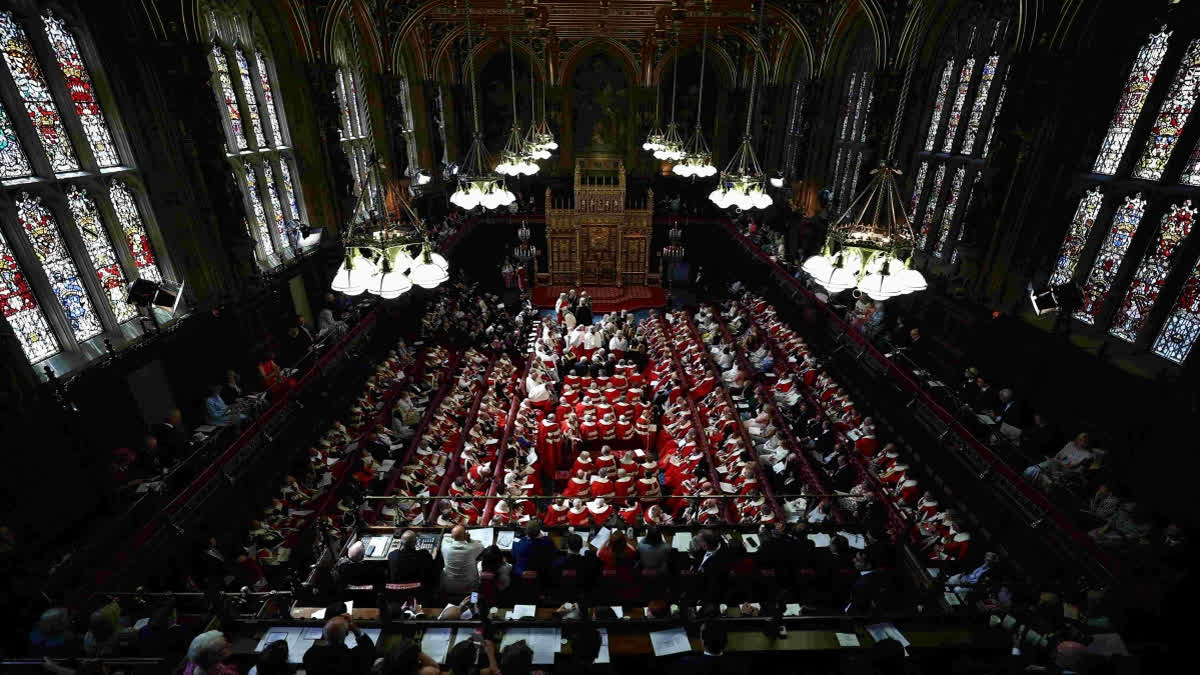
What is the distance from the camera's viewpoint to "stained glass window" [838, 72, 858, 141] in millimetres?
16378

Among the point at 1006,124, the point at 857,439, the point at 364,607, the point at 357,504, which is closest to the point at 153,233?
the point at 357,504

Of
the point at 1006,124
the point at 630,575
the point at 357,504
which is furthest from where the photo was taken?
the point at 1006,124

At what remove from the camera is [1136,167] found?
7672 mm

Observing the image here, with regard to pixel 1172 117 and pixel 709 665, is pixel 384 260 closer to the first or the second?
pixel 709 665

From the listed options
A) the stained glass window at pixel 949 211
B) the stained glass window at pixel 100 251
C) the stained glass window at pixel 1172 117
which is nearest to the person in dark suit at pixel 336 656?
the stained glass window at pixel 100 251

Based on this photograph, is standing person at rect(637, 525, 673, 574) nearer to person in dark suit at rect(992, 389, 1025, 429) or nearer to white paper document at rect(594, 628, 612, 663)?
white paper document at rect(594, 628, 612, 663)

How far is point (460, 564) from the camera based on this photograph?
20.4 feet

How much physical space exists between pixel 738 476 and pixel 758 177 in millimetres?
5105

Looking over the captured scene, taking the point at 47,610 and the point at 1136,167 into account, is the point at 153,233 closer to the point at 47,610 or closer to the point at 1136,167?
the point at 47,610

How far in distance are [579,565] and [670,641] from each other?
1556 millimetres

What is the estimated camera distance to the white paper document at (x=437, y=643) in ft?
15.2

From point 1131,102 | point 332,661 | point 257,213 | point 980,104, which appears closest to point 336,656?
point 332,661

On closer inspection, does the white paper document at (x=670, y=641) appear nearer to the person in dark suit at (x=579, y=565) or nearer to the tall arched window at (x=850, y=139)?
the person in dark suit at (x=579, y=565)

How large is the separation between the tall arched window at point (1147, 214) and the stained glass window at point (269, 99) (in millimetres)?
15523
